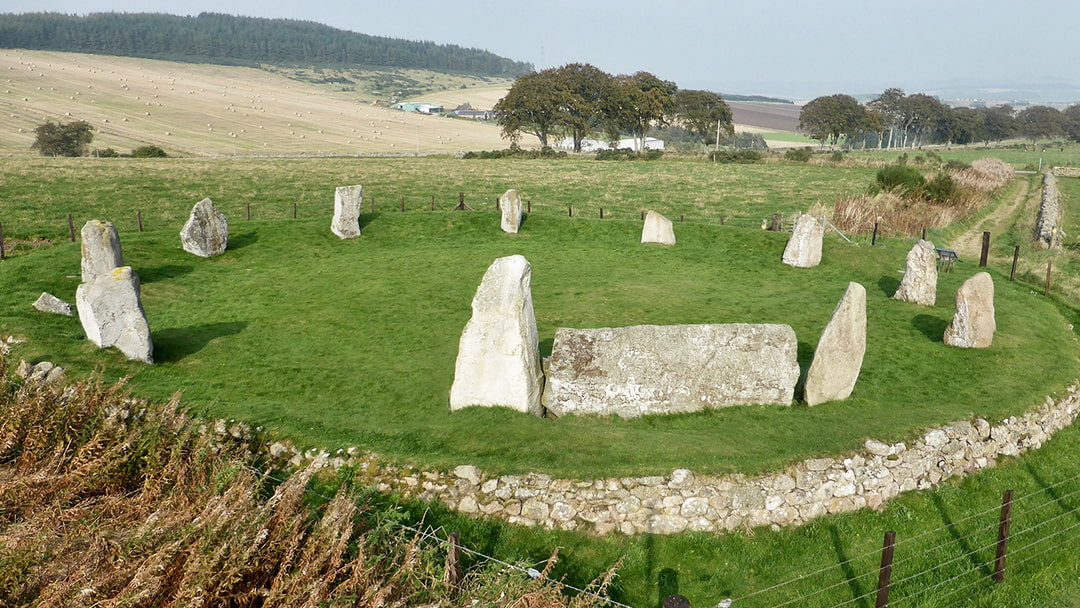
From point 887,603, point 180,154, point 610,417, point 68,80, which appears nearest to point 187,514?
point 610,417

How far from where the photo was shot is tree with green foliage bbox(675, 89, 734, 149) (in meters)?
108

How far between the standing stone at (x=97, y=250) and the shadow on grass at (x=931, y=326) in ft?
75.2

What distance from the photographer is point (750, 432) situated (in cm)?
1261

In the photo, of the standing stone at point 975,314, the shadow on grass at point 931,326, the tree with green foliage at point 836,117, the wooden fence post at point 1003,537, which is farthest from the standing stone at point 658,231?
the tree with green foliage at point 836,117

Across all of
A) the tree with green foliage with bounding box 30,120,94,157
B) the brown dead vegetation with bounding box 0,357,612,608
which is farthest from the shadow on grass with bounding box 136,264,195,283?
the tree with green foliage with bounding box 30,120,94,157

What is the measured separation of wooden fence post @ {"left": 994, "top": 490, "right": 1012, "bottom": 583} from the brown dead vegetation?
224 inches

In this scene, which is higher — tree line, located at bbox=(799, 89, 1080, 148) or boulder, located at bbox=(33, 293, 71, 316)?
tree line, located at bbox=(799, 89, 1080, 148)

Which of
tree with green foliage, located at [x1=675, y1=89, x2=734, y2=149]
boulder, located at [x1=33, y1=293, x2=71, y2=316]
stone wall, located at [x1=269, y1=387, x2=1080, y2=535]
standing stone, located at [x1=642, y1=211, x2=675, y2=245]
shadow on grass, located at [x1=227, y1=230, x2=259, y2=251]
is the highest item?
tree with green foliage, located at [x1=675, y1=89, x2=734, y2=149]

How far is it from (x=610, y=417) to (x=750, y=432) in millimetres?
2527

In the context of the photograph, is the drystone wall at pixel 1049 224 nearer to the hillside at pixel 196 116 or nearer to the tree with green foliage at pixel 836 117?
the tree with green foliage at pixel 836 117

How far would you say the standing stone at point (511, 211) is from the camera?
2955 cm

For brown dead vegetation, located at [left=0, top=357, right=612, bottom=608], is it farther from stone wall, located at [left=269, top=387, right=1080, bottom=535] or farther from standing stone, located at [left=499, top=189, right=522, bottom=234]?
standing stone, located at [left=499, top=189, right=522, bottom=234]

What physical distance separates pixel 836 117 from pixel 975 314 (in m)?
106

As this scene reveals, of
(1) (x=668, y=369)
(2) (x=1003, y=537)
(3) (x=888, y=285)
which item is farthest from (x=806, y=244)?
(2) (x=1003, y=537)
